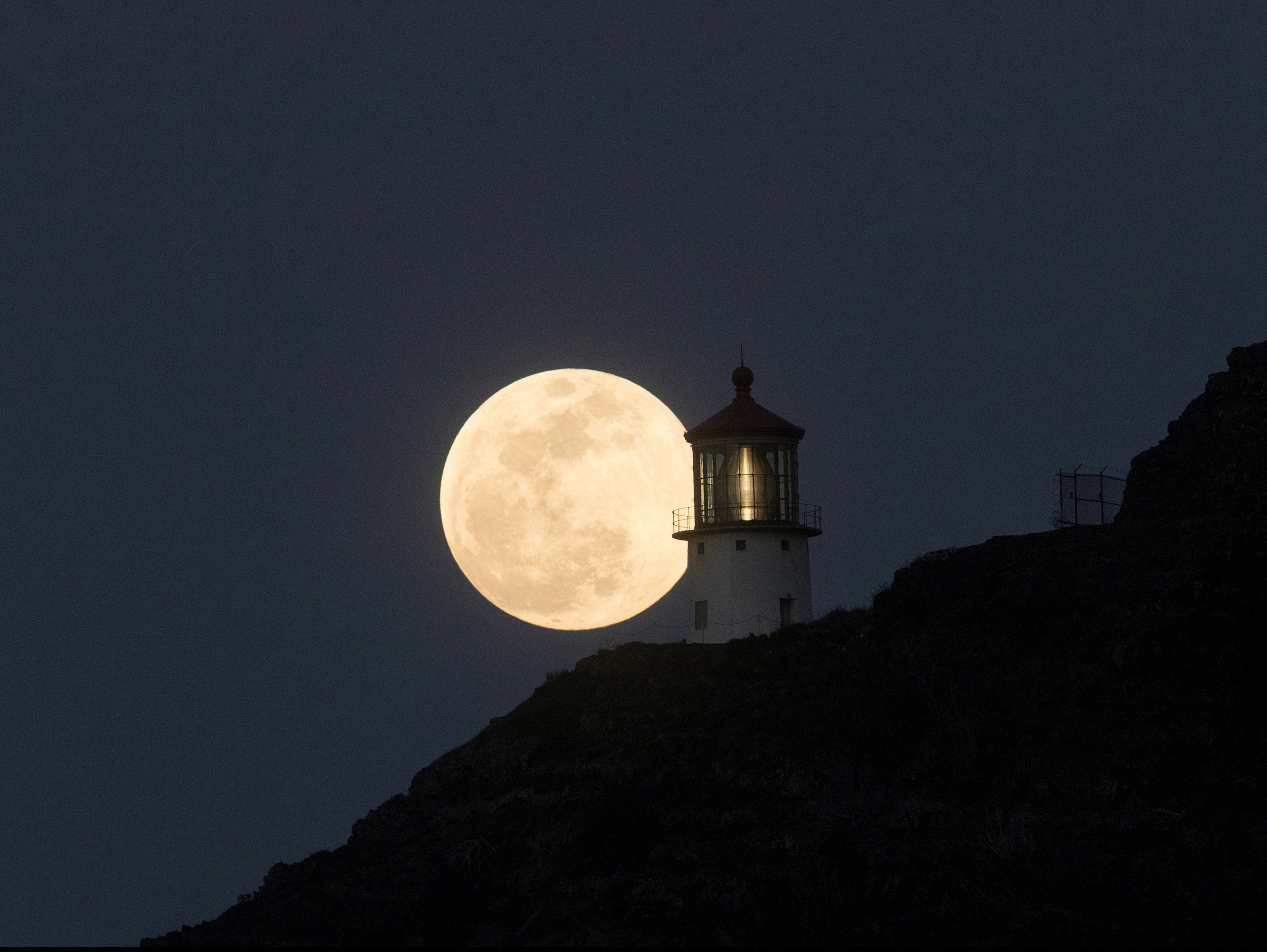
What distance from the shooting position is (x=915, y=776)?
98.3 feet

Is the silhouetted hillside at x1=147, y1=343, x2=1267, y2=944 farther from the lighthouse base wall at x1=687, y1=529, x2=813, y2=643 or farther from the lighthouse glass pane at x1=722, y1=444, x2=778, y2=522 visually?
the lighthouse glass pane at x1=722, y1=444, x2=778, y2=522

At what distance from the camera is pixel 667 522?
4575 cm

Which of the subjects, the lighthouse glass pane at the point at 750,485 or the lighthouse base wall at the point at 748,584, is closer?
the lighthouse base wall at the point at 748,584

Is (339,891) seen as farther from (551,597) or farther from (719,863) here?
(551,597)

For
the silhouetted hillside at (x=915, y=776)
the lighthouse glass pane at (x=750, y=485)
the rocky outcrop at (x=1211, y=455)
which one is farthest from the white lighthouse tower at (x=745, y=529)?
the rocky outcrop at (x=1211, y=455)

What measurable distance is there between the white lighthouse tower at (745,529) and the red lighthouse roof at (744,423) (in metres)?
0.03

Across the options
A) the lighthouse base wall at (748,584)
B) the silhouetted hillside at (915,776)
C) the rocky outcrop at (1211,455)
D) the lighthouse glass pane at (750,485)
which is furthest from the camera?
the lighthouse glass pane at (750,485)

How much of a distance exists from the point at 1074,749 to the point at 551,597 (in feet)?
66.4

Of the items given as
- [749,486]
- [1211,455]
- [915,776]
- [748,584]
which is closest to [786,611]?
[748,584]

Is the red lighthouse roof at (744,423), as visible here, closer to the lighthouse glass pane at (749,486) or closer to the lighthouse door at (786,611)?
the lighthouse glass pane at (749,486)

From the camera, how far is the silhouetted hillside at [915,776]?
25.4 metres

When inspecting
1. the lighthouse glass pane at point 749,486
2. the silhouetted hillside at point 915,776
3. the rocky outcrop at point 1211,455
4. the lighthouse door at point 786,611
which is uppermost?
the lighthouse glass pane at point 749,486

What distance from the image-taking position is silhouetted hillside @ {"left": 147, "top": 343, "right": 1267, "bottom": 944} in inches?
1001

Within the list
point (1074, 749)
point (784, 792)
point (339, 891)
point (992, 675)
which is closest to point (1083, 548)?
point (992, 675)
